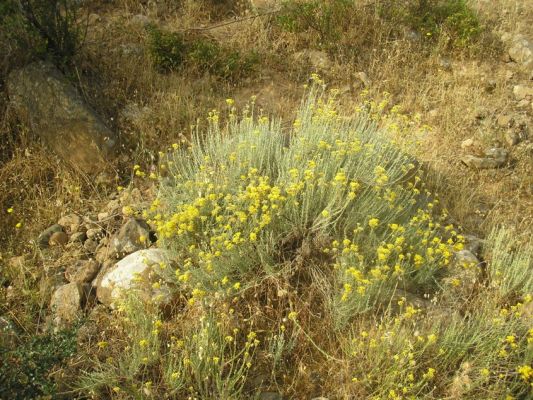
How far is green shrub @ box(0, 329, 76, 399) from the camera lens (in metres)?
3.01

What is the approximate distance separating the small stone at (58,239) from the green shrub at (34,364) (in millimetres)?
1248

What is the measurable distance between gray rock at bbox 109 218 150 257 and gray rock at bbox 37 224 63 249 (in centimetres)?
57

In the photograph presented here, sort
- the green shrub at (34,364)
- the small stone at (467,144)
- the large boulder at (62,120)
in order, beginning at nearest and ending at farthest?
the green shrub at (34,364)
the large boulder at (62,120)
the small stone at (467,144)

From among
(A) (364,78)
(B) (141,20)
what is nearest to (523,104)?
(A) (364,78)

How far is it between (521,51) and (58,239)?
6154 mm

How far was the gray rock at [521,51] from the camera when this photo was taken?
22.8ft

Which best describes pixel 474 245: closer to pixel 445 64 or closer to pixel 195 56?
pixel 445 64

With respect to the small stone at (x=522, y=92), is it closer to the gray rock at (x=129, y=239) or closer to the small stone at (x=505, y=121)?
the small stone at (x=505, y=121)

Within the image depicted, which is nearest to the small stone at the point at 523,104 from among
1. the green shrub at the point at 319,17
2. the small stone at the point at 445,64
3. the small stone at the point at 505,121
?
the small stone at the point at 505,121

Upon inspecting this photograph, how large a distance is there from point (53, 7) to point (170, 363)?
4019 mm

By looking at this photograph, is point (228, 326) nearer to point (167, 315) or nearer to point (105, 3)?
point (167, 315)

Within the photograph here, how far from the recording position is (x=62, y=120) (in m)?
4.99

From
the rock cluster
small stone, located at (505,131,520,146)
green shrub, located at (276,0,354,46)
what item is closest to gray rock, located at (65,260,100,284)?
the rock cluster

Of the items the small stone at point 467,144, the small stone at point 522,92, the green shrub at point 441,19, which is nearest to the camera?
the small stone at point 467,144
